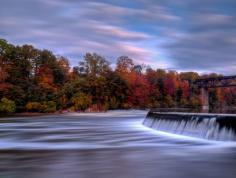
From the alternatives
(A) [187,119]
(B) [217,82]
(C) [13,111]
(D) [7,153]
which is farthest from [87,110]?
(D) [7,153]

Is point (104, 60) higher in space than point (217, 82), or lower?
higher

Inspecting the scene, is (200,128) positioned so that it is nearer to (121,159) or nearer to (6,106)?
(121,159)

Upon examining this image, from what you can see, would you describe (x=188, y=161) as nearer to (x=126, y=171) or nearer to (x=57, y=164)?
(x=126, y=171)

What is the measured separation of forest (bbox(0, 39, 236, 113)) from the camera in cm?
6969

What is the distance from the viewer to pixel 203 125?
18719mm

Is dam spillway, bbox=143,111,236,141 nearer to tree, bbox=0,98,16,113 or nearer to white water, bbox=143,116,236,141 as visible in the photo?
white water, bbox=143,116,236,141

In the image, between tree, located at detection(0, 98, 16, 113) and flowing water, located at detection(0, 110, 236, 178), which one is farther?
tree, located at detection(0, 98, 16, 113)

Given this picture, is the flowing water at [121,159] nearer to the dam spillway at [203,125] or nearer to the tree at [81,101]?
the dam spillway at [203,125]

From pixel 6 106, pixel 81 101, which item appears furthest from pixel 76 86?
pixel 6 106

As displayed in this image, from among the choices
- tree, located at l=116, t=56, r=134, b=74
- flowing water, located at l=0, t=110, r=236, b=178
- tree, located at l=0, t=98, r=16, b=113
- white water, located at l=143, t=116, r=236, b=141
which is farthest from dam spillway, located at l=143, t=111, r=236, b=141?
tree, located at l=116, t=56, r=134, b=74

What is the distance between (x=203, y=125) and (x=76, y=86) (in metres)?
63.3

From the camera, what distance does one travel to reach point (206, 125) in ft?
60.6

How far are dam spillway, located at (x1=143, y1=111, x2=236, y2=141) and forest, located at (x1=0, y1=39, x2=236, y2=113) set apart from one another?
1776 inches

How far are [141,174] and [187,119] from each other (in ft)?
35.5
